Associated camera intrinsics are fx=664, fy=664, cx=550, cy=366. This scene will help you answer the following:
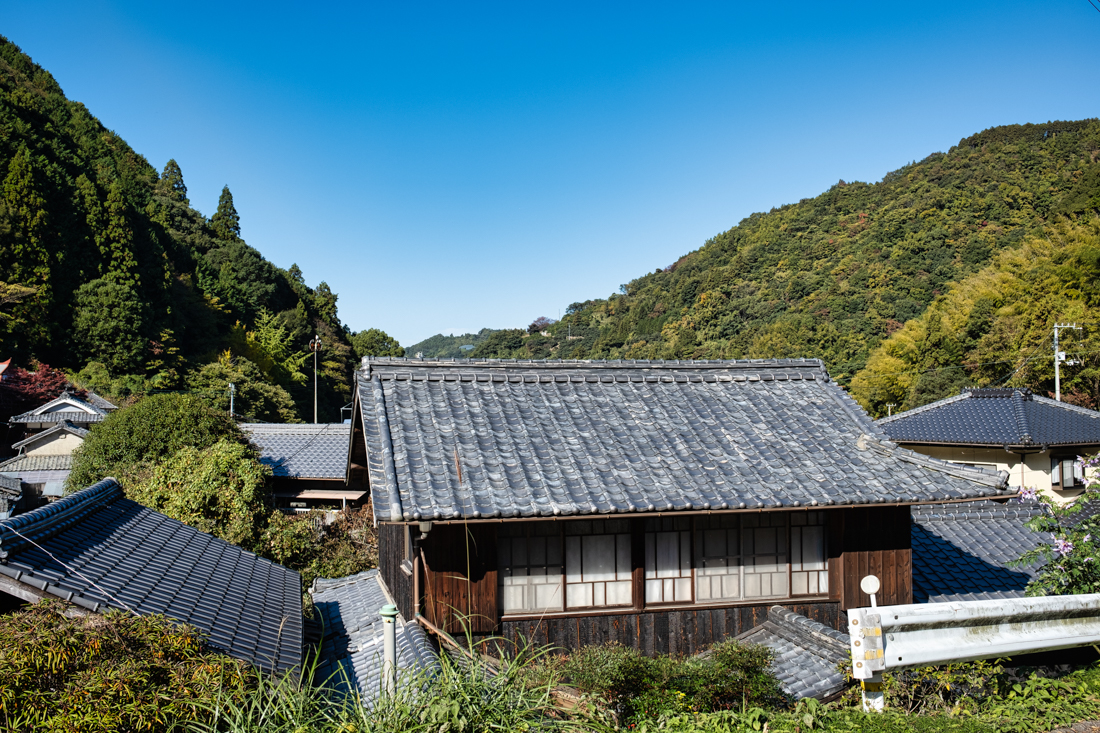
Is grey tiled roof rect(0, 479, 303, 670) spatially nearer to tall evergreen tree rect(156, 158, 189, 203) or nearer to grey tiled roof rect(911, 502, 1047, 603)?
grey tiled roof rect(911, 502, 1047, 603)

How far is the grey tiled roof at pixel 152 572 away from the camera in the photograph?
5391mm

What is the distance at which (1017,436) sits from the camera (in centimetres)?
2155

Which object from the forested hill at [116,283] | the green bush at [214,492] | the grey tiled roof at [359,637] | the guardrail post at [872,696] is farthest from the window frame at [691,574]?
the forested hill at [116,283]

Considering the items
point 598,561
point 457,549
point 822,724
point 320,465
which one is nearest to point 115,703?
point 457,549

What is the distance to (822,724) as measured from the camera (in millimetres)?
4277

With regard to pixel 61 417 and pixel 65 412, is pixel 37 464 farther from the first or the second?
pixel 65 412

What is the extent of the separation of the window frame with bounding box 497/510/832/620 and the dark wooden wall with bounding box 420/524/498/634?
21 cm

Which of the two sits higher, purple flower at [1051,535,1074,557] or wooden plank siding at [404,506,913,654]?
purple flower at [1051,535,1074,557]

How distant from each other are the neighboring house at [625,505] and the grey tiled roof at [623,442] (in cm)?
3

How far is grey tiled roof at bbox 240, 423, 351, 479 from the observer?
22.7 m

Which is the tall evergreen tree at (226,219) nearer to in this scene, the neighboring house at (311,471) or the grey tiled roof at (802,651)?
the neighboring house at (311,471)

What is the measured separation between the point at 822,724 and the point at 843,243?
7600 centimetres

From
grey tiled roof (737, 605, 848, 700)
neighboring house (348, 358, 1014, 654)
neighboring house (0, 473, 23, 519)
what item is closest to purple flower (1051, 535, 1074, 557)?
neighboring house (348, 358, 1014, 654)

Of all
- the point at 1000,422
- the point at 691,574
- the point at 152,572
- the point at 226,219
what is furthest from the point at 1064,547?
the point at 226,219
